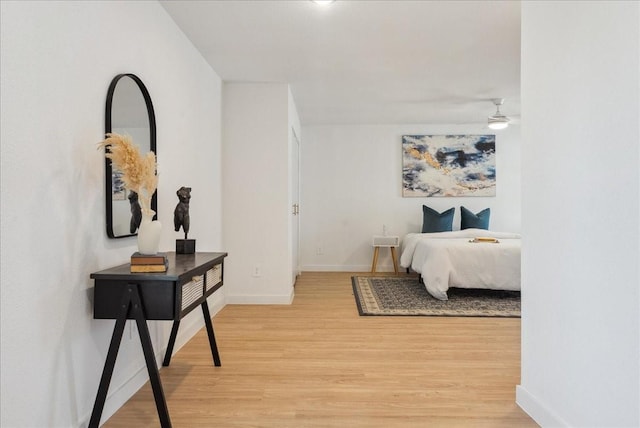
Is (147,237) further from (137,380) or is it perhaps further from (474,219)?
(474,219)

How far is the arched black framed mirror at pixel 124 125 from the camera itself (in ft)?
6.38

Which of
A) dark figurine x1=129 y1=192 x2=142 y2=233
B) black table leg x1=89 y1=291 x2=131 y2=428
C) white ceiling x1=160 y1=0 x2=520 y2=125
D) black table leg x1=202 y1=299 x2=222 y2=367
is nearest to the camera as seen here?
black table leg x1=89 y1=291 x2=131 y2=428

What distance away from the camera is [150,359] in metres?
1.68

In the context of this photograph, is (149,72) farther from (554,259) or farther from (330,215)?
(330,215)

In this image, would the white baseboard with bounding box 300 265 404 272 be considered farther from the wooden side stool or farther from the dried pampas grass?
the dried pampas grass

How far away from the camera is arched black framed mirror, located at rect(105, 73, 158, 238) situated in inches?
76.5

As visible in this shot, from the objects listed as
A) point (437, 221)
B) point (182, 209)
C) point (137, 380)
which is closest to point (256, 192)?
point (182, 209)

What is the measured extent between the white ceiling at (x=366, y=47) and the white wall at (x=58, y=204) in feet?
2.45

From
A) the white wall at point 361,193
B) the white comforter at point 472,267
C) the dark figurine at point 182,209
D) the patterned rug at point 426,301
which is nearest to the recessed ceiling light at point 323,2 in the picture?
the dark figurine at point 182,209

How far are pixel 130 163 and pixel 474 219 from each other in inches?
213

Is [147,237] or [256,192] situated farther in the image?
[256,192]

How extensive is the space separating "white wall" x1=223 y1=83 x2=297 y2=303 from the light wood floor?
2.02 feet

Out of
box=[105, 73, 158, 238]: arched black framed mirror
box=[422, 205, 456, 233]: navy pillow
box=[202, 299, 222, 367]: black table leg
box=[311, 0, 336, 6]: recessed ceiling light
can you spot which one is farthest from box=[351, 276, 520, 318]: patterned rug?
box=[311, 0, 336, 6]: recessed ceiling light

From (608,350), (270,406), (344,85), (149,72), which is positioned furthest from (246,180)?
(608,350)
